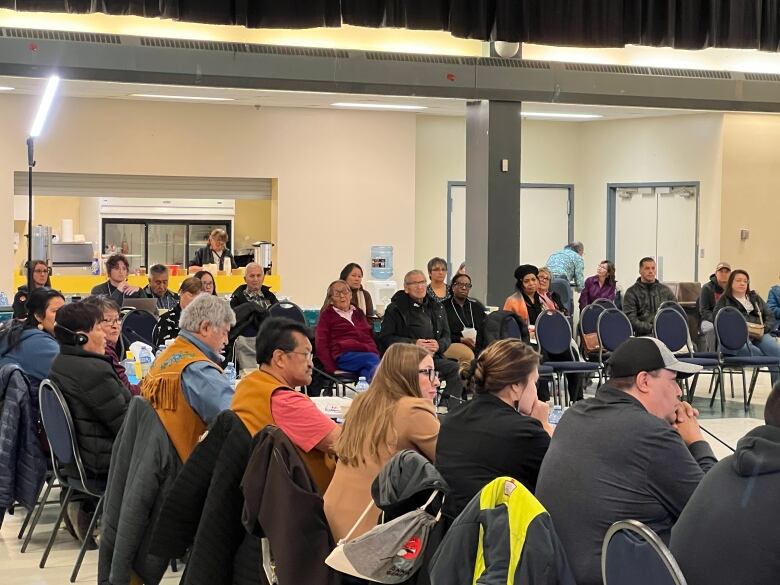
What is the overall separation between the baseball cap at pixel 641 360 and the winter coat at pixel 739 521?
2.36 ft

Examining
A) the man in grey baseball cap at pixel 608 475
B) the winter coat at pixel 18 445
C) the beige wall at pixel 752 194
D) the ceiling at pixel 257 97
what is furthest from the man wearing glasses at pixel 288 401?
the beige wall at pixel 752 194

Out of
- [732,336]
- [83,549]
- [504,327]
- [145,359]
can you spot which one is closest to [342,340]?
[504,327]

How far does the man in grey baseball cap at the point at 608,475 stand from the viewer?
2945 mm

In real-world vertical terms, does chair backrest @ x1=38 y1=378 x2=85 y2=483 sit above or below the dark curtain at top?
below

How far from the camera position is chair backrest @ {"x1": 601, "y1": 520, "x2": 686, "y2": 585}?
246 cm

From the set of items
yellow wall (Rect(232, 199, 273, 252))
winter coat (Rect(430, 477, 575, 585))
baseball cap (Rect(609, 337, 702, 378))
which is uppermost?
yellow wall (Rect(232, 199, 273, 252))

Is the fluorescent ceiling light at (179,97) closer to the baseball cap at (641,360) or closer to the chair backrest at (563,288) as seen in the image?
the chair backrest at (563,288)

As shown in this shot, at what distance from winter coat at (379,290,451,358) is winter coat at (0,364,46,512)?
4.02 meters

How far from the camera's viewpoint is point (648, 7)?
1168cm

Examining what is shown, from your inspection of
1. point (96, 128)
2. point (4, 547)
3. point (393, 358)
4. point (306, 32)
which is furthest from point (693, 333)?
point (393, 358)

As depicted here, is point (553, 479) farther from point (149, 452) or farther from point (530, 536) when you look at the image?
point (149, 452)

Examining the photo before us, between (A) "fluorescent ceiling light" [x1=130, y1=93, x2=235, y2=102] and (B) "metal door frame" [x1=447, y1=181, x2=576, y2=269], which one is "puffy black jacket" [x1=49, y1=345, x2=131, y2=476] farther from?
(B) "metal door frame" [x1=447, y1=181, x2=576, y2=269]

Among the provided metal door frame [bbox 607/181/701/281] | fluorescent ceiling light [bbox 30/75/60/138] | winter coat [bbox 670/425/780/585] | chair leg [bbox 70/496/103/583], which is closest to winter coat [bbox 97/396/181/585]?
chair leg [bbox 70/496/103/583]

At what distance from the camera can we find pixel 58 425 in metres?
5.23
